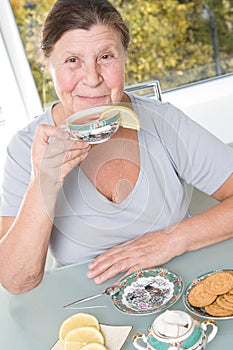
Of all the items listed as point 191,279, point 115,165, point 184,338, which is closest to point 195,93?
point 115,165

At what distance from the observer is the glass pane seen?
6.81ft

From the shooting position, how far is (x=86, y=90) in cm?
105

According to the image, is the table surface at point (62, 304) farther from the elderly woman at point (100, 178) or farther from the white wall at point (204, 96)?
the white wall at point (204, 96)

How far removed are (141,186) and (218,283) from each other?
11.4 inches

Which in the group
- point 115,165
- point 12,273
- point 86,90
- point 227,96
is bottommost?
point 227,96

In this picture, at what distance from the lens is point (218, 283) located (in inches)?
37.7

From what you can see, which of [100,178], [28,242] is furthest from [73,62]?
[28,242]

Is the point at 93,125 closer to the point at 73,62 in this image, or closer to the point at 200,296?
the point at 73,62

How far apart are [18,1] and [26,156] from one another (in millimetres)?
1014

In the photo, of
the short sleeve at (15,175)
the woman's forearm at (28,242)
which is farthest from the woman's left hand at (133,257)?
the short sleeve at (15,175)

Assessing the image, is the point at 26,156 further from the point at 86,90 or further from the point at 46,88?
the point at 46,88

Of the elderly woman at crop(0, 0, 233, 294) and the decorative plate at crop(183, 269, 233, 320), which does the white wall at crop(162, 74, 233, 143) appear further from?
the decorative plate at crop(183, 269, 233, 320)

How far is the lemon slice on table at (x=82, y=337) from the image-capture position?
0.91 m

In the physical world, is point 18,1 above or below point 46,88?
above
